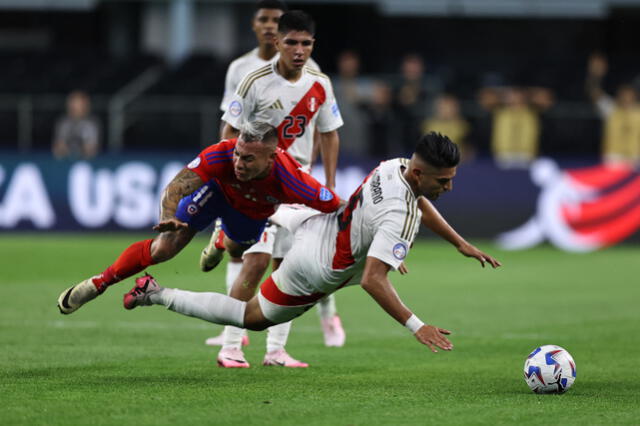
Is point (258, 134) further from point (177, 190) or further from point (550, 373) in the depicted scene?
point (550, 373)

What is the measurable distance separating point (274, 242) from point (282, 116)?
0.96m

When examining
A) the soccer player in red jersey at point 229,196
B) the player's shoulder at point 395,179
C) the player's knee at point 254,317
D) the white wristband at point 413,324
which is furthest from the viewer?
the player's knee at point 254,317

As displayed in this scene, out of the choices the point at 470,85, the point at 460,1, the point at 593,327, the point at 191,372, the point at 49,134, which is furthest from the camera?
the point at 460,1

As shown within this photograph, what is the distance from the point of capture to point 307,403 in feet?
22.5

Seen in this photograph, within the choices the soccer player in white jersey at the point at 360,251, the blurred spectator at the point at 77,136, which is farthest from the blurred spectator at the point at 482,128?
the soccer player in white jersey at the point at 360,251

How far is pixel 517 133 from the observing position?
20.7m

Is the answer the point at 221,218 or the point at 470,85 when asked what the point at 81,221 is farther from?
the point at 221,218

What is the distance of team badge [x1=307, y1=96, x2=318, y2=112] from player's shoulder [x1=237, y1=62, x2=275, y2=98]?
350 millimetres

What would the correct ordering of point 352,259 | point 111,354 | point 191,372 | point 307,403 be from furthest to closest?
point 111,354, point 191,372, point 352,259, point 307,403

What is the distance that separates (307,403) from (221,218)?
196 cm

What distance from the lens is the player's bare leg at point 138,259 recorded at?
8219mm

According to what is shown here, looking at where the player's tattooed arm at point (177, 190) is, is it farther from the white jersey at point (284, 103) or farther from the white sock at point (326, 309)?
the white sock at point (326, 309)

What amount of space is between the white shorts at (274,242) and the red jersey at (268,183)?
70 centimetres

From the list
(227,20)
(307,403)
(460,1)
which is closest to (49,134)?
(227,20)
